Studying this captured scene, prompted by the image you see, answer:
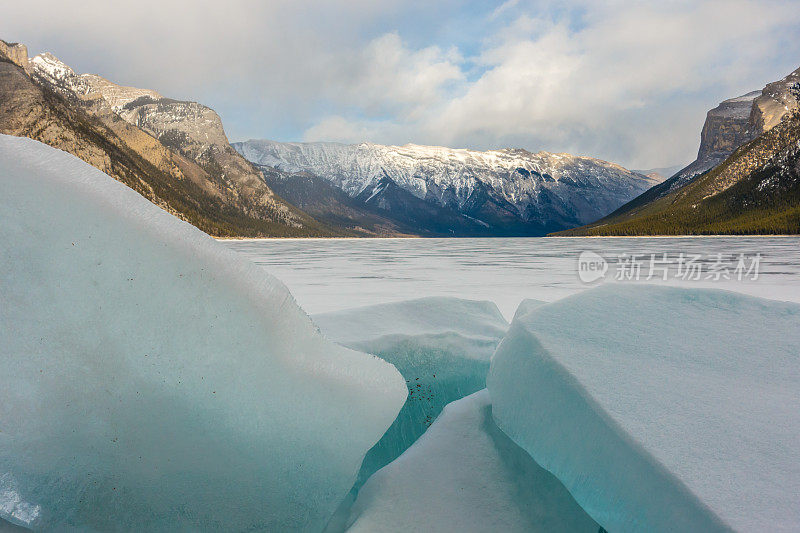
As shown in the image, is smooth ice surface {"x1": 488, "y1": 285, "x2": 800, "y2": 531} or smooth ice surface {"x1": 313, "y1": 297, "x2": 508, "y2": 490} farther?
smooth ice surface {"x1": 313, "y1": 297, "x2": 508, "y2": 490}

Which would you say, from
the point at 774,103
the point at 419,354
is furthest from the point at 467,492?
the point at 774,103

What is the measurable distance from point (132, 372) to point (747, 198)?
5732 inches

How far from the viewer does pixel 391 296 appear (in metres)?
12.5

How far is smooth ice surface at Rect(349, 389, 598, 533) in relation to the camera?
2340 mm

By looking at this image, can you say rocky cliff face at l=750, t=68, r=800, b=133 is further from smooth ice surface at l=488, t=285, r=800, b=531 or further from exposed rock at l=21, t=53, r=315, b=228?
smooth ice surface at l=488, t=285, r=800, b=531

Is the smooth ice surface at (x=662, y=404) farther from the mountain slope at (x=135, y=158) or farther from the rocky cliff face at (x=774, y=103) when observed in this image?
the rocky cliff face at (x=774, y=103)

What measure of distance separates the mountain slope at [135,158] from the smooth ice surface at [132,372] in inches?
3874

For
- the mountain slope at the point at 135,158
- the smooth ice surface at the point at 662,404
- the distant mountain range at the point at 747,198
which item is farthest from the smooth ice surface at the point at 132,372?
the distant mountain range at the point at 747,198

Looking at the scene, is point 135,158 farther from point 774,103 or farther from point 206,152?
point 774,103

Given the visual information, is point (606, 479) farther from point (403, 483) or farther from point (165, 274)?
point (165, 274)

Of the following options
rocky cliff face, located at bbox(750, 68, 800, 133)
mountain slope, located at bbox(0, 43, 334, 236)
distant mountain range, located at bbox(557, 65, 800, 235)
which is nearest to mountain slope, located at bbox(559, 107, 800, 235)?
distant mountain range, located at bbox(557, 65, 800, 235)

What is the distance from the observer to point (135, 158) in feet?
429

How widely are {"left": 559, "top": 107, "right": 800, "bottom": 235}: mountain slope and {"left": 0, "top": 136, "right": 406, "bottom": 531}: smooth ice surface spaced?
371 ft

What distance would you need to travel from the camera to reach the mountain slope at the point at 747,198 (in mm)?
100812
